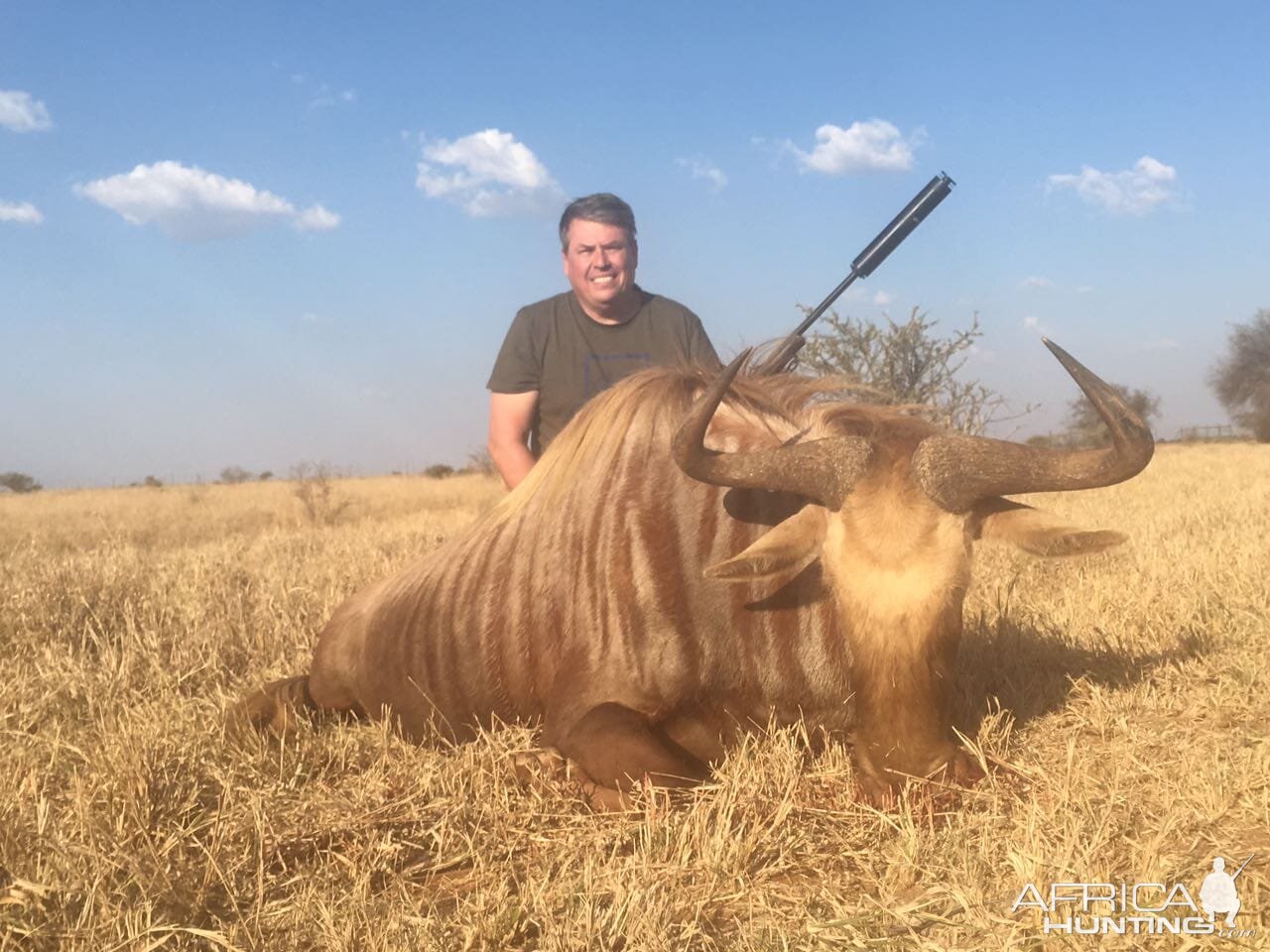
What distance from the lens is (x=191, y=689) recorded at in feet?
13.1

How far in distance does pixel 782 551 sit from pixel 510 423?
303 centimetres

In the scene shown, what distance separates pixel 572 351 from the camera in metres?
5.56

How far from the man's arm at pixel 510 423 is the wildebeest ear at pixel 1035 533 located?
9.78ft

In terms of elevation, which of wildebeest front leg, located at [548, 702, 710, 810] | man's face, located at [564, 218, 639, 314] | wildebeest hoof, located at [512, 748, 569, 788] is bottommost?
wildebeest hoof, located at [512, 748, 569, 788]

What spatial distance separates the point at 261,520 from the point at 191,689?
1340 centimetres

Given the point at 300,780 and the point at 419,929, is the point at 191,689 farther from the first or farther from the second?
the point at 419,929

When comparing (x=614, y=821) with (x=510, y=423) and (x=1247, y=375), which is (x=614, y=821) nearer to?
(x=510, y=423)

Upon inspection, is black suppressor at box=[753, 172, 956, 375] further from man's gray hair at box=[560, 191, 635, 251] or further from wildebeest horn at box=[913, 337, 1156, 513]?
wildebeest horn at box=[913, 337, 1156, 513]

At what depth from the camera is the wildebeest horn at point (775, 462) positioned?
2695 mm

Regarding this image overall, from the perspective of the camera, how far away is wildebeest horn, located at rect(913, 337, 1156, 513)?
2.62m

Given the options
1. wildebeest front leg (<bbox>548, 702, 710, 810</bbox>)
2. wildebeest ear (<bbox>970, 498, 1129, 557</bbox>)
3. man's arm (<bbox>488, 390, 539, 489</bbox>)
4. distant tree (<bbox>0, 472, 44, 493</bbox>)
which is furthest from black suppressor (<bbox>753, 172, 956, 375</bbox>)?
distant tree (<bbox>0, 472, 44, 493</bbox>)

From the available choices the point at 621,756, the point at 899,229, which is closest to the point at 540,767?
the point at 621,756

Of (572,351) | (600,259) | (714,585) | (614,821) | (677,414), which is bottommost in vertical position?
(614,821)

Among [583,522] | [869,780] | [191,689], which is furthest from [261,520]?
[869,780]
